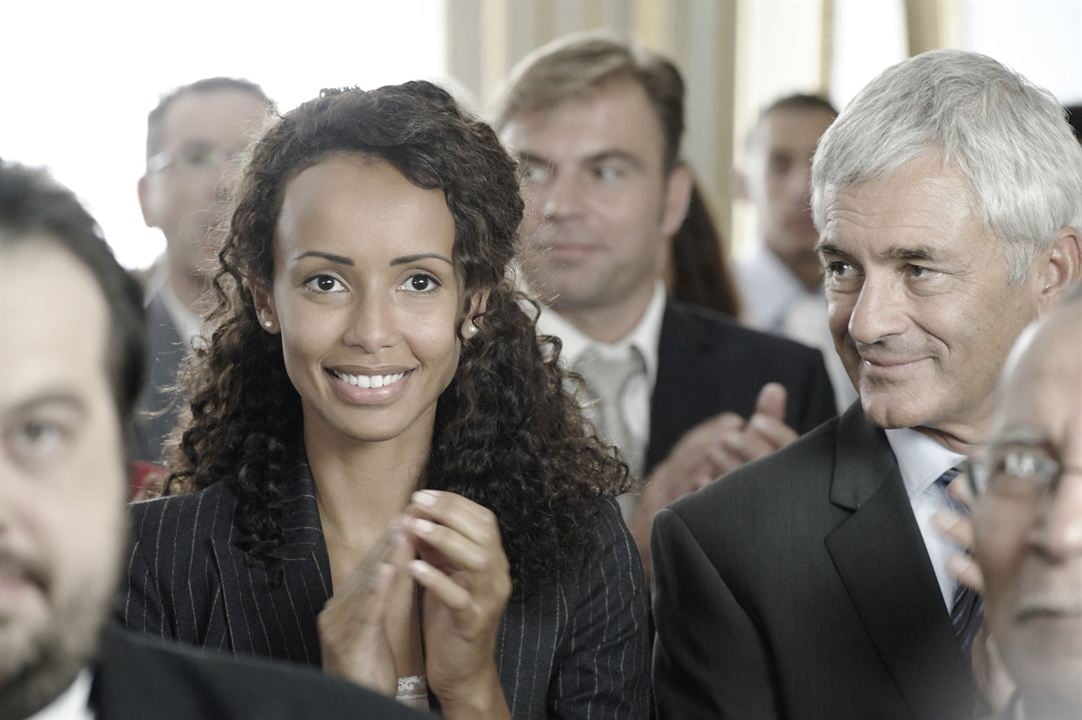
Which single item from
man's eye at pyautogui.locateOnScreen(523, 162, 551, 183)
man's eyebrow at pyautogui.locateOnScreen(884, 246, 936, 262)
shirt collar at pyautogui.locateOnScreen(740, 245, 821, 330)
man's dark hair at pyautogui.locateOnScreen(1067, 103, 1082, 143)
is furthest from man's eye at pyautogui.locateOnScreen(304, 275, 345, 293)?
shirt collar at pyautogui.locateOnScreen(740, 245, 821, 330)

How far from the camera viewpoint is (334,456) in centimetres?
210

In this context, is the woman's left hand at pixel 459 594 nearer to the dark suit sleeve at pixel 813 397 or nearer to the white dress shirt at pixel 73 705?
the white dress shirt at pixel 73 705

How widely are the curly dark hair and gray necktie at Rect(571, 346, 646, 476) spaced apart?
2.78ft

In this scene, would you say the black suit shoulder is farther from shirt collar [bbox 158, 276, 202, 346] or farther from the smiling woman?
shirt collar [bbox 158, 276, 202, 346]

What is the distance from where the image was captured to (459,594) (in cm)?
181

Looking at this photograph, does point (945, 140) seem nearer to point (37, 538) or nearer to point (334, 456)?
point (334, 456)

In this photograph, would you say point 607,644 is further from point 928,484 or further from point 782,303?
point 782,303

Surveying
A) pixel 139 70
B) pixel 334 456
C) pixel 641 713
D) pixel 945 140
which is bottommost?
pixel 641 713

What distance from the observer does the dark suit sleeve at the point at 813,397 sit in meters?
3.17

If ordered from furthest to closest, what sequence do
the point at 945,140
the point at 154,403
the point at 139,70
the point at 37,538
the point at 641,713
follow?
the point at 139,70 < the point at 154,403 < the point at 641,713 < the point at 945,140 < the point at 37,538

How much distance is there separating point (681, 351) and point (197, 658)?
6.99 ft

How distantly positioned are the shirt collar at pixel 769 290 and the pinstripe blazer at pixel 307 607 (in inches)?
100

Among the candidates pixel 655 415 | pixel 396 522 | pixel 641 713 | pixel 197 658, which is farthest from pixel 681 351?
pixel 197 658

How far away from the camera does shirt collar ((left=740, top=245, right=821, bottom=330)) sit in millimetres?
4664
